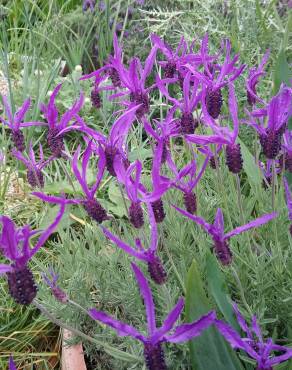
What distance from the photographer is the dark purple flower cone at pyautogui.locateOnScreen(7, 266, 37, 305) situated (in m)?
0.69

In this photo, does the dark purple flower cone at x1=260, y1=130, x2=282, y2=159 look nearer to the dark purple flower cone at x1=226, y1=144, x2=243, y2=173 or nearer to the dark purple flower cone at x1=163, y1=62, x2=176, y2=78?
the dark purple flower cone at x1=226, y1=144, x2=243, y2=173

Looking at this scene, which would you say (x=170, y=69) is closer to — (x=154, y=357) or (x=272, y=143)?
(x=272, y=143)

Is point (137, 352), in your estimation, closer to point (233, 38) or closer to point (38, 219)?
point (38, 219)

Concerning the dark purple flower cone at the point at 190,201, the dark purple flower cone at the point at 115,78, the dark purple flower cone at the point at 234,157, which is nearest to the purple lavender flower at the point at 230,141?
the dark purple flower cone at the point at 234,157

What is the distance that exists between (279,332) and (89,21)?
2020mm

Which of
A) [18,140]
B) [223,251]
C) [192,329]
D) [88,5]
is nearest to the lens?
[192,329]

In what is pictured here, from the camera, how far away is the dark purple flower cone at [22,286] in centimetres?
69

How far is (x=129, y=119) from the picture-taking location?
848 mm

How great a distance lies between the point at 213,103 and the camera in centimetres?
95

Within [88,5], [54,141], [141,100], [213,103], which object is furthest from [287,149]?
[88,5]

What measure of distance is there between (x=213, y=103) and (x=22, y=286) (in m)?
0.46

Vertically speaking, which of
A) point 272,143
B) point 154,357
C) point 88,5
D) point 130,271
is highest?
point 272,143

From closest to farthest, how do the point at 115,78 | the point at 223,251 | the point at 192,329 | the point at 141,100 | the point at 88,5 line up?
the point at 192,329
the point at 223,251
the point at 141,100
the point at 115,78
the point at 88,5

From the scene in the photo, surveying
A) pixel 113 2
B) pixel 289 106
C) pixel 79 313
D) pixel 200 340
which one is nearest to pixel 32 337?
pixel 79 313
